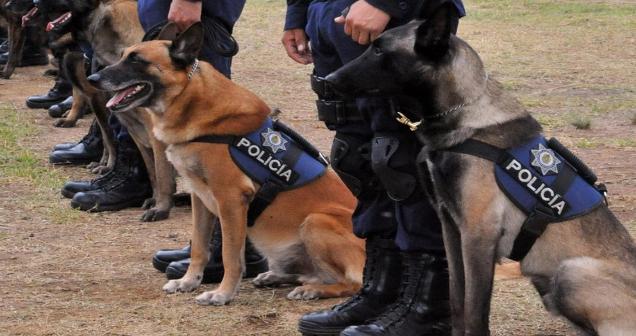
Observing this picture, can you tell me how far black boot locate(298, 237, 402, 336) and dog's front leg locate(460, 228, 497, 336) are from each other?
0.60 meters

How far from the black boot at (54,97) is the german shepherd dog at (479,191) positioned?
713 cm

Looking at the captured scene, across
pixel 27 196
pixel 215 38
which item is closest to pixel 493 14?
pixel 27 196

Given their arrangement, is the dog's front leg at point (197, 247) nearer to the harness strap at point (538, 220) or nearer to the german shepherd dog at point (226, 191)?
the german shepherd dog at point (226, 191)

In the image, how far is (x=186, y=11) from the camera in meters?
4.96

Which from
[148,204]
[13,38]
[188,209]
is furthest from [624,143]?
[13,38]

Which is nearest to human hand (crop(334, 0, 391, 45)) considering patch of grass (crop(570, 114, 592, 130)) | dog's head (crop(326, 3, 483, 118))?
dog's head (crop(326, 3, 483, 118))

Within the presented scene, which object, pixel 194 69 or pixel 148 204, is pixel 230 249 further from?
pixel 148 204

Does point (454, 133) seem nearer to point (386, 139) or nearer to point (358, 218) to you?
point (386, 139)

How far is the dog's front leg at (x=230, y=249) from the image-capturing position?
4.69 meters

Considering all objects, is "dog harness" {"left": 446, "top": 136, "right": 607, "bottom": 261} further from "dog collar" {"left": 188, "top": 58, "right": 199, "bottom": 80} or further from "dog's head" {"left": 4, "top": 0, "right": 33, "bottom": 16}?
"dog's head" {"left": 4, "top": 0, "right": 33, "bottom": 16}

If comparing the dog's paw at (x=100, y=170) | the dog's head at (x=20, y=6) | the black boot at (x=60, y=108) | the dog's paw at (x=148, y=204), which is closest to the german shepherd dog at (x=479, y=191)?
the dog's paw at (x=148, y=204)

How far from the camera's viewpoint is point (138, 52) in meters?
4.80

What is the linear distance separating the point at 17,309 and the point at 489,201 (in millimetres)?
2123

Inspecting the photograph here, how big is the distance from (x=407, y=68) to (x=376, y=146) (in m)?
0.44
